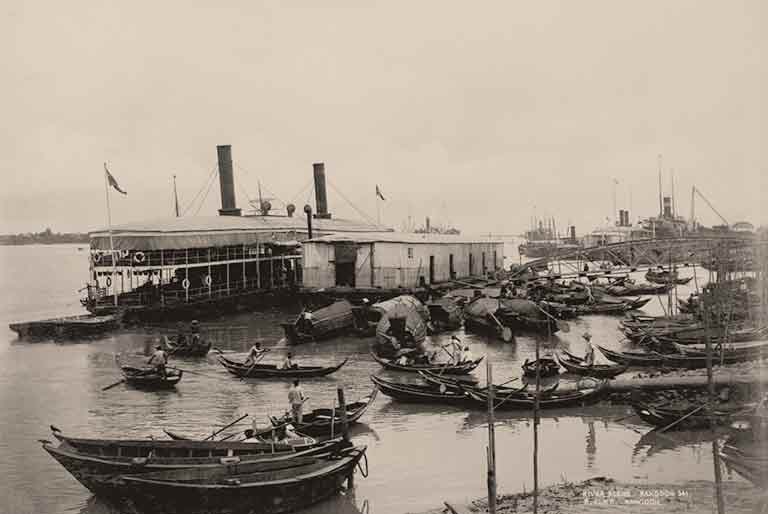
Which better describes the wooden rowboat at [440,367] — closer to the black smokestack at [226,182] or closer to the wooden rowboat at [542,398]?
the wooden rowboat at [542,398]

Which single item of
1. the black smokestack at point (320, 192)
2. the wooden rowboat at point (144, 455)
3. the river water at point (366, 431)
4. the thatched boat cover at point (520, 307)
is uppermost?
the black smokestack at point (320, 192)

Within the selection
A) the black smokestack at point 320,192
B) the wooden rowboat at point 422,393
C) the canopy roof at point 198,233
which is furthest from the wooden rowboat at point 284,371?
the black smokestack at point 320,192

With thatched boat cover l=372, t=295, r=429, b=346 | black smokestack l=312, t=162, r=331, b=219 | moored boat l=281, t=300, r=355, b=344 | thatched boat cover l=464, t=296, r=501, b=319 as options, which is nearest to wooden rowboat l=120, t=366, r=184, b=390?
thatched boat cover l=372, t=295, r=429, b=346

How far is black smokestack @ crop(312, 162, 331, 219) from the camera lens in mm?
64438

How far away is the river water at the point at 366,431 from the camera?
582 inches

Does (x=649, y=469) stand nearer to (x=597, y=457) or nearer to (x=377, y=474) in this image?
(x=597, y=457)

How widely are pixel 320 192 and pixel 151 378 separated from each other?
42.7m

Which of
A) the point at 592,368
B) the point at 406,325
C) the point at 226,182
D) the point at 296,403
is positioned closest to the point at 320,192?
the point at 226,182

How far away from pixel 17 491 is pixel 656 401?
50.7 ft

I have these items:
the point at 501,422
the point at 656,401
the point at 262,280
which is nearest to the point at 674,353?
the point at 656,401

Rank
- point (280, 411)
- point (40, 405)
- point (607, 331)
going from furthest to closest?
point (607, 331) → point (40, 405) → point (280, 411)

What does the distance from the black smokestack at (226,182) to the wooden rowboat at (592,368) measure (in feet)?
114

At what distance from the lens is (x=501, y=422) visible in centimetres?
1894

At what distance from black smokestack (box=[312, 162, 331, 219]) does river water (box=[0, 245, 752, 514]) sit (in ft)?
113
